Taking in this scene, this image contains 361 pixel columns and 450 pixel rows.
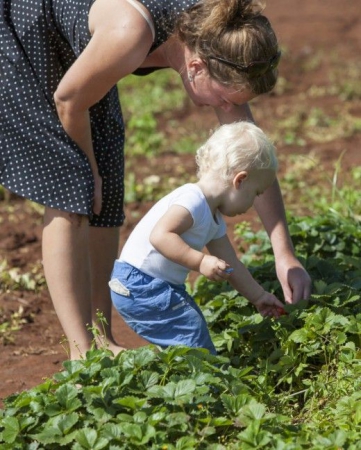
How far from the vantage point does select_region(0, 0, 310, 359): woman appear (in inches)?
129

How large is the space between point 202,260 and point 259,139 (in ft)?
1.55

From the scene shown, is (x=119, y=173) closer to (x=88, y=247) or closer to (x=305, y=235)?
(x=88, y=247)

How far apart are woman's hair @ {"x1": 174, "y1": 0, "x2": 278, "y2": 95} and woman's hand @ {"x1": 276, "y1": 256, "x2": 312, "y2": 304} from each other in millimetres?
778

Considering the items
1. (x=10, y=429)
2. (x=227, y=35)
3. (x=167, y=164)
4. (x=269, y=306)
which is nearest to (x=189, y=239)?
(x=269, y=306)

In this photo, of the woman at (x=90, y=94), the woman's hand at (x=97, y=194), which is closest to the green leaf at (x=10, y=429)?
the woman at (x=90, y=94)

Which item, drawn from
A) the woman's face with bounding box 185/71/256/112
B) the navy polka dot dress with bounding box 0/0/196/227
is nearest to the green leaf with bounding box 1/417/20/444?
the navy polka dot dress with bounding box 0/0/196/227

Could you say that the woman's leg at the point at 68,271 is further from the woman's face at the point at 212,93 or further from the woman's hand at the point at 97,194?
the woman's face at the point at 212,93

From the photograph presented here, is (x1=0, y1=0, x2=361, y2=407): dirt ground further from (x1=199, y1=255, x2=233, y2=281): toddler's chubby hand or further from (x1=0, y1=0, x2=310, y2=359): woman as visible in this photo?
(x1=199, y1=255, x2=233, y2=281): toddler's chubby hand

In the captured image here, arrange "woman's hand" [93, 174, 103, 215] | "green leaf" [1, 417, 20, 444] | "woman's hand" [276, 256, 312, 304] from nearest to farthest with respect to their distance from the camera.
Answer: "green leaf" [1, 417, 20, 444] → "woman's hand" [93, 174, 103, 215] → "woman's hand" [276, 256, 312, 304]

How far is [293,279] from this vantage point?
12.5 feet

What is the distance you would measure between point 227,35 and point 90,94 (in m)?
0.50

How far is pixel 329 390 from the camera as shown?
3.46 m

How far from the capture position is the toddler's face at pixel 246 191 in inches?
134

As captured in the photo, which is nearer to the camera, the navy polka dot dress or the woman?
the woman
